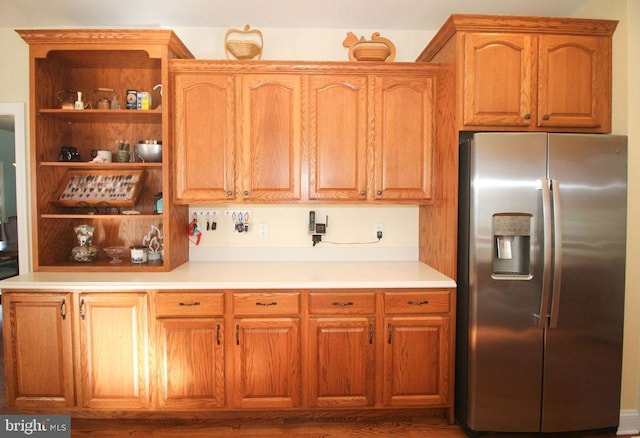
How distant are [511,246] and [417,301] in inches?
24.6

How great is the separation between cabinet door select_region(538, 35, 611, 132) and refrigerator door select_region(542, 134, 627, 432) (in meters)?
0.22

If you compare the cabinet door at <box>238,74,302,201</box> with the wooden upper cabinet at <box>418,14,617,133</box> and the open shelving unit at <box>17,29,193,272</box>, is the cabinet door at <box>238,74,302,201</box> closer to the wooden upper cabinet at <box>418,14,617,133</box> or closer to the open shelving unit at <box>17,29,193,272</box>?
the open shelving unit at <box>17,29,193,272</box>

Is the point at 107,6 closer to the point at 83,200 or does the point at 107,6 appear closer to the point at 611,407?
the point at 83,200

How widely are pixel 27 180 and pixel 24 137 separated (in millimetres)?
321

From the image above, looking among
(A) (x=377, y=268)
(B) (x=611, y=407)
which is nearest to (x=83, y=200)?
(A) (x=377, y=268)

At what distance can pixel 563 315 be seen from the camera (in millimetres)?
1907

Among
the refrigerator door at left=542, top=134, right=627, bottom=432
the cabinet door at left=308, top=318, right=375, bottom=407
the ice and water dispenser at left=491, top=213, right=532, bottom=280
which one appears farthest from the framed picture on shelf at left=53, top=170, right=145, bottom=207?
the refrigerator door at left=542, top=134, right=627, bottom=432

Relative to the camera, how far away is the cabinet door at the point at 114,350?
2.02 metres

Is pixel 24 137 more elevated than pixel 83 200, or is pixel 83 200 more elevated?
pixel 24 137

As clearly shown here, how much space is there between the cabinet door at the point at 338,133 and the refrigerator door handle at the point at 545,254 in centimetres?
103

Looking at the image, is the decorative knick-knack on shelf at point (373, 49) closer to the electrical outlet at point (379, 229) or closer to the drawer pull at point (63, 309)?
the electrical outlet at point (379, 229)

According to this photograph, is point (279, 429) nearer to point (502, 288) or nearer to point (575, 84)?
point (502, 288)

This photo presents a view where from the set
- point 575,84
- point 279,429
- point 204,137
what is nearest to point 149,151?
point 204,137

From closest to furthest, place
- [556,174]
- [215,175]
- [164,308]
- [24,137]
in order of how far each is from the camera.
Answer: [556,174]
[164,308]
[215,175]
[24,137]
